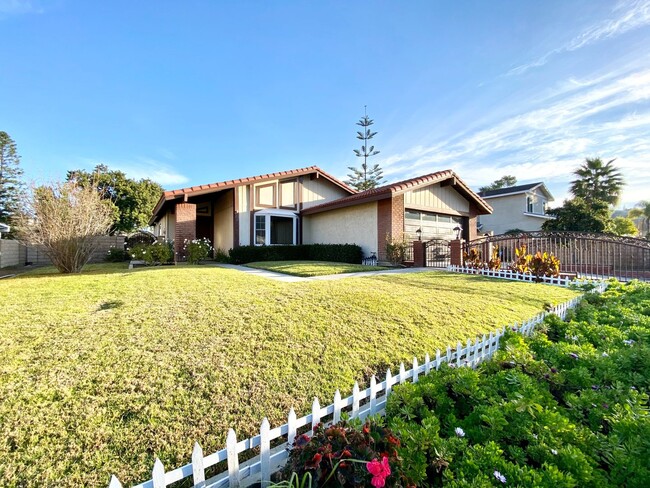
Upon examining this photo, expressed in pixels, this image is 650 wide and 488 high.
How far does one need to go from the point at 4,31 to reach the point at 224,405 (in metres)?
12.7

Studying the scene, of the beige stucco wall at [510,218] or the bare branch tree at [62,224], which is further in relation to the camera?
the beige stucco wall at [510,218]

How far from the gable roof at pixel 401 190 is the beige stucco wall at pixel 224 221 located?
4.17m

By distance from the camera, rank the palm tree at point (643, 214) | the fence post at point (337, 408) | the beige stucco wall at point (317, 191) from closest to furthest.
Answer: the fence post at point (337, 408), the beige stucco wall at point (317, 191), the palm tree at point (643, 214)

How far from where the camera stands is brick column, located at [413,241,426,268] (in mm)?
12930

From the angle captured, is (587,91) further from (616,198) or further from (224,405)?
(616,198)

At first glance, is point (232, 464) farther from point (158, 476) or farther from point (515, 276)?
point (515, 276)

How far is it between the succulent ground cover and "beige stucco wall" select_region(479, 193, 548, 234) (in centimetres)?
2836

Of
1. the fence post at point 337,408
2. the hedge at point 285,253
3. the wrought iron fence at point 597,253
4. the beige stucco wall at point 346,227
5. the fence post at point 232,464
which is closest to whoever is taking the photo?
the fence post at point 232,464

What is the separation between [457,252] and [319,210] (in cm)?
765

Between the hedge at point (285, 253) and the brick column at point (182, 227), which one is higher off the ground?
the brick column at point (182, 227)

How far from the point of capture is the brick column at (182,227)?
540 inches

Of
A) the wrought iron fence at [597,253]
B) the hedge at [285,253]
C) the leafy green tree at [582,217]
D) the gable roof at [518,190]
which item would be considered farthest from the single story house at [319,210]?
the gable roof at [518,190]

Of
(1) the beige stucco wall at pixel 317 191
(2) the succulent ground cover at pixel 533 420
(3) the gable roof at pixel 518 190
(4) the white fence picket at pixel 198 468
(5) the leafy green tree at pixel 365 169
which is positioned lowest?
(2) the succulent ground cover at pixel 533 420

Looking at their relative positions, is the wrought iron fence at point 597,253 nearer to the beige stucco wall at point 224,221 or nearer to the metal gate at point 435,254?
the metal gate at point 435,254
